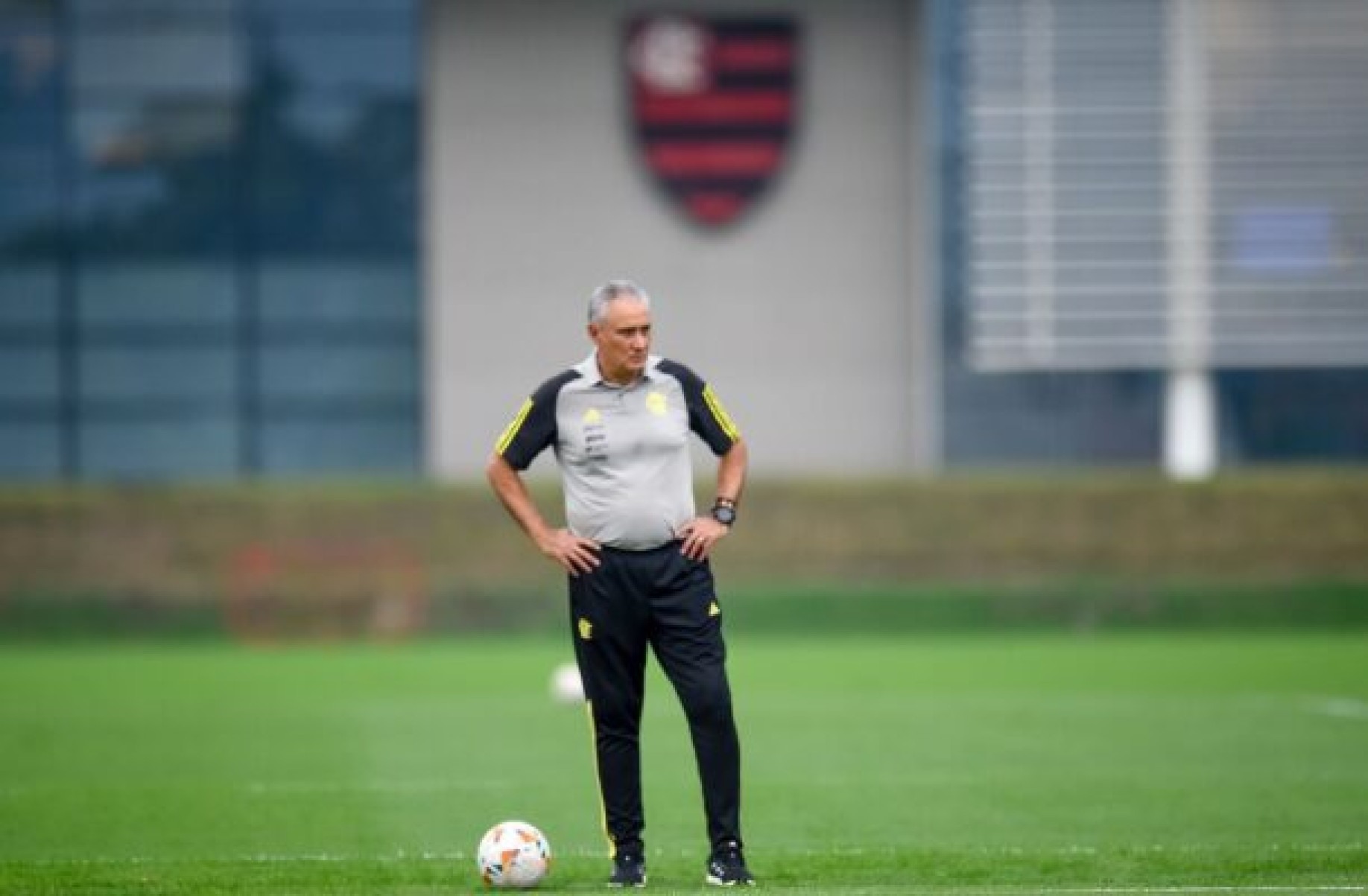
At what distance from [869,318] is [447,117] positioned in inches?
302

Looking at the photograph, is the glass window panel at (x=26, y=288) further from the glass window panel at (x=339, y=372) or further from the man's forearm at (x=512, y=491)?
the man's forearm at (x=512, y=491)

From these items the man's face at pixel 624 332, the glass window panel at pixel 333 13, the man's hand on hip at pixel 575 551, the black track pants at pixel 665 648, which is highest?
the glass window panel at pixel 333 13

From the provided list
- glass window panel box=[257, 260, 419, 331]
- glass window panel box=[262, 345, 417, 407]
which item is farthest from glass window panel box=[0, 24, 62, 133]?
glass window panel box=[262, 345, 417, 407]

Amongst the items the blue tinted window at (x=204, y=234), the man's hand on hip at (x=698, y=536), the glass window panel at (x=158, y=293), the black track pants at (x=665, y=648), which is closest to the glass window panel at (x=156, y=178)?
the blue tinted window at (x=204, y=234)

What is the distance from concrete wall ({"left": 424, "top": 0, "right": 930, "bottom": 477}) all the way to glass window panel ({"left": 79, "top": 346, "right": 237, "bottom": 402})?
11.3ft

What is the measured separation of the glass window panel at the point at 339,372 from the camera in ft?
138

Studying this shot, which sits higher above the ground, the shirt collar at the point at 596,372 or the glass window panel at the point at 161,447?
the shirt collar at the point at 596,372

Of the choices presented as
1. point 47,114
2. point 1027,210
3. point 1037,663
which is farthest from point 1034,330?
point 47,114

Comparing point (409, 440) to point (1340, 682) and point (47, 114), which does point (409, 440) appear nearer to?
point (47, 114)

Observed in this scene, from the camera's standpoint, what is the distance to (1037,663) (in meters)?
27.8

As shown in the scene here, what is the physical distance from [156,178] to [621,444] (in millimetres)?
32534

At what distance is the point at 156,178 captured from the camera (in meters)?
41.1

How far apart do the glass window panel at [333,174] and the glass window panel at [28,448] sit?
4761 millimetres

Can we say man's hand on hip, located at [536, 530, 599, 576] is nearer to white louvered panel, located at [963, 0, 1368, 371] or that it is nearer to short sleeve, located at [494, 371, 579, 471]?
short sleeve, located at [494, 371, 579, 471]
